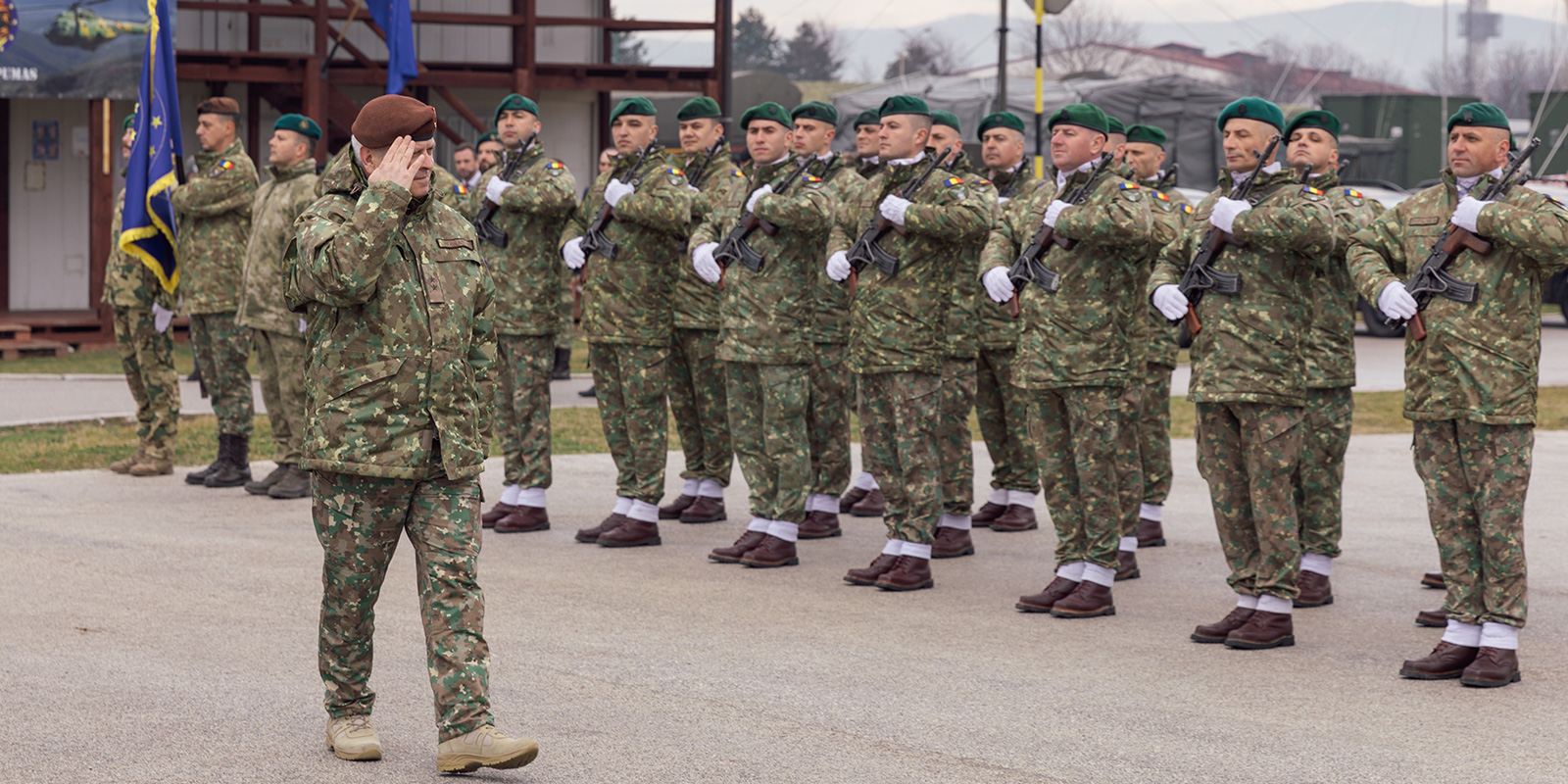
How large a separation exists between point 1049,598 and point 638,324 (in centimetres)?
262

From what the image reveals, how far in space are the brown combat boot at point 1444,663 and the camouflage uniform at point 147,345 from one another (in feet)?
24.1

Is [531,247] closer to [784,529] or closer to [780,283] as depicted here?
[780,283]

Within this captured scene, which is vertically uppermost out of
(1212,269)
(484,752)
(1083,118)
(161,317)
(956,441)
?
(1083,118)

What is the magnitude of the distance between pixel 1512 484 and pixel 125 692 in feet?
15.5

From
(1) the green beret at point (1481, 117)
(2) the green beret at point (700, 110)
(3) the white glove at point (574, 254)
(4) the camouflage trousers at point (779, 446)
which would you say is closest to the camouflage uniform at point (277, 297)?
(3) the white glove at point (574, 254)

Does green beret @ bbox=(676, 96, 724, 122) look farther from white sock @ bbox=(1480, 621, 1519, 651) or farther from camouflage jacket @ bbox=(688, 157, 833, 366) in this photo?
white sock @ bbox=(1480, 621, 1519, 651)

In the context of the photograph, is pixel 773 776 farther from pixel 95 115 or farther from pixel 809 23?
pixel 809 23

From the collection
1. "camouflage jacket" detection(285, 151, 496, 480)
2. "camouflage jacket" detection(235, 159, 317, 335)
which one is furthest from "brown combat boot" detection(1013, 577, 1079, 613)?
"camouflage jacket" detection(235, 159, 317, 335)

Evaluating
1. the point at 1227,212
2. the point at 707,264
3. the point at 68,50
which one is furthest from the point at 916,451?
the point at 68,50

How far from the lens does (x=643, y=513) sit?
8695mm

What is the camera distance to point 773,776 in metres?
4.94

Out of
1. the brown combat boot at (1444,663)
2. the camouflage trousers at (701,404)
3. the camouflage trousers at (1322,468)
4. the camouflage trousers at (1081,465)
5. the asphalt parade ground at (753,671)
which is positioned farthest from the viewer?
the camouflage trousers at (701,404)

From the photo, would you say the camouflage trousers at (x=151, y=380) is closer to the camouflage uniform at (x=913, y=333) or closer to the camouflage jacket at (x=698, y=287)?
the camouflage jacket at (x=698, y=287)

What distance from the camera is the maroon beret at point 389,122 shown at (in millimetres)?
4723
